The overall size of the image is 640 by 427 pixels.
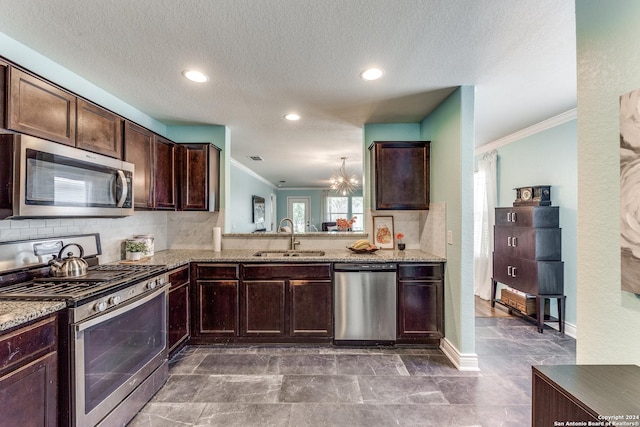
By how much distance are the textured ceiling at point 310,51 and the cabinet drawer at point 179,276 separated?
5.24 ft

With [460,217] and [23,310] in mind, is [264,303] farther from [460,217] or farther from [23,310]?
[460,217]

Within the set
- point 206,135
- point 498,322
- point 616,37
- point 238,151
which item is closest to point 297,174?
point 238,151

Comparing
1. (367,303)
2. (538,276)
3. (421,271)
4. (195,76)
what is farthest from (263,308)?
(538,276)

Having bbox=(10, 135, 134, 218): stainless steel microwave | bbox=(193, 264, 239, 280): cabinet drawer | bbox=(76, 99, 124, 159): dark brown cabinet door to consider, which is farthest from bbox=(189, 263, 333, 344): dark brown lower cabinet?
bbox=(76, 99, 124, 159): dark brown cabinet door

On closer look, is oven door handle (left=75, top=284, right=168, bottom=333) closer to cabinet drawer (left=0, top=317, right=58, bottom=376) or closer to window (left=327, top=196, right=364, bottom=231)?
cabinet drawer (left=0, top=317, right=58, bottom=376)

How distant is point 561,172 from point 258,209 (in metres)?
6.82

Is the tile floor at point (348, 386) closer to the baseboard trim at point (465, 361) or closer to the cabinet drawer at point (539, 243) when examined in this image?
the baseboard trim at point (465, 361)

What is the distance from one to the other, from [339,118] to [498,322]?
314 centimetres

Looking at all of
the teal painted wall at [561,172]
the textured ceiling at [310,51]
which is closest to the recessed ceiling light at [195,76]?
the textured ceiling at [310,51]

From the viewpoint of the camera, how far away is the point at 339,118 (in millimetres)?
3326

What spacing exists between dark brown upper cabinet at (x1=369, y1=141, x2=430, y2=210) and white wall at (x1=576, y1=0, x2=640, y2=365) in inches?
75.0

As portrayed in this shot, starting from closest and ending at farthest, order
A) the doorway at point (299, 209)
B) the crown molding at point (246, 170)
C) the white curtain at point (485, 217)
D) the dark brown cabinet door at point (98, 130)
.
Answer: the dark brown cabinet door at point (98, 130), the white curtain at point (485, 217), the crown molding at point (246, 170), the doorway at point (299, 209)

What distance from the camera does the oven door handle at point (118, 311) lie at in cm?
150

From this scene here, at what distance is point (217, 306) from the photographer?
2910mm
